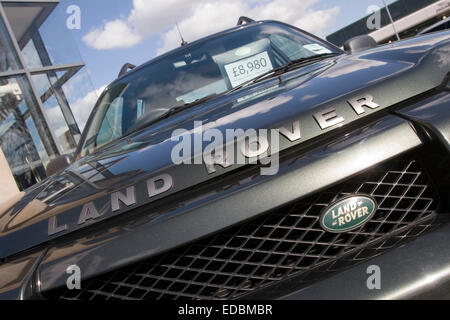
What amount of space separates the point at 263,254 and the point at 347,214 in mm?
262

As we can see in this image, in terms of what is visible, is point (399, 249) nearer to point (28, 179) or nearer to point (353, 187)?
point (353, 187)

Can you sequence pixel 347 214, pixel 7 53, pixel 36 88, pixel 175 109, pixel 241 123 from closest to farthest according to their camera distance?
pixel 347 214, pixel 241 123, pixel 175 109, pixel 7 53, pixel 36 88

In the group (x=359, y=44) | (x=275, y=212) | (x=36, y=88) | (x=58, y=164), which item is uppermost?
(x=36, y=88)

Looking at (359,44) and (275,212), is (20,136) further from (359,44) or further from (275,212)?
(275,212)

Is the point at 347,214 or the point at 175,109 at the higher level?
the point at 175,109

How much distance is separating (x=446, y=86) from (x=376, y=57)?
1.39 ft

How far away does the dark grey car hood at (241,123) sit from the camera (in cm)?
122

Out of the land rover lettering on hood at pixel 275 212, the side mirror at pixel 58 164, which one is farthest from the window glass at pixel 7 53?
the land rover lettering on hood at pixel 275 212

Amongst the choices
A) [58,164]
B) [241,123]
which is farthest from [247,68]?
[58,164]

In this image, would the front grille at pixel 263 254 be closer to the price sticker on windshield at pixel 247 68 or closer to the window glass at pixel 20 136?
the price sticker on windshield at pixel 247 68

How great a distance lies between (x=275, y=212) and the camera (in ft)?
3.84

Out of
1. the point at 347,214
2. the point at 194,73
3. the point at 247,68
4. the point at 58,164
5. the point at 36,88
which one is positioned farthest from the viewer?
the point at 36,88

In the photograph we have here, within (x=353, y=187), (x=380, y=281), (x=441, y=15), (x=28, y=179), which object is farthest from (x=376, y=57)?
(x=441, y=15)

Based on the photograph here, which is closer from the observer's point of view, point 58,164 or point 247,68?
point 247,68
